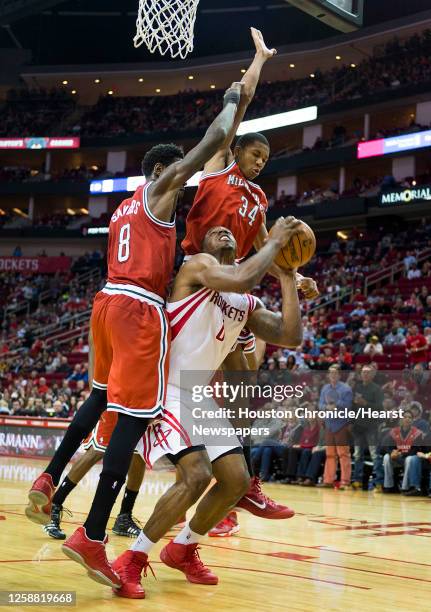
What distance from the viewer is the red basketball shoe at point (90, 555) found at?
3.98 m

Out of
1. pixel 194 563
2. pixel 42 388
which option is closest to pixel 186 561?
pixel 194 563

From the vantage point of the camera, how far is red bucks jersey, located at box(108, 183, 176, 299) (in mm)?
4504

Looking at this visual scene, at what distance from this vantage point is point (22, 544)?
5656 mm

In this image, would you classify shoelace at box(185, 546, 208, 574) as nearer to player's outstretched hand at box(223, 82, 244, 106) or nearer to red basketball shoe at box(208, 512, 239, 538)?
red basketball shoe at box(208, 512, 239, 538)

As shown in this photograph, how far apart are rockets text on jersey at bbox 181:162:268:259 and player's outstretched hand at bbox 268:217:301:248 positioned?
834 mm

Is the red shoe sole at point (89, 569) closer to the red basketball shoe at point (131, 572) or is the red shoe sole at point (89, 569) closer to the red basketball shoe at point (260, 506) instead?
the red basketball shoe at point (131, 572)

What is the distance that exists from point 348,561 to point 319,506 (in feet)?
13.9

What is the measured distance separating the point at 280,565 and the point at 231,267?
2.10m

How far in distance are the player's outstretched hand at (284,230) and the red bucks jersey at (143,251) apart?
1.91 ft

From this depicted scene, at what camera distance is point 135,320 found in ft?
14.3

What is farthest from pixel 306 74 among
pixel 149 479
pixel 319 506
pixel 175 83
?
pixel 319 506

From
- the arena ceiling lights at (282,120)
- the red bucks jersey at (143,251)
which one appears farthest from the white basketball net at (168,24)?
the arena ceiling lights at (282,120)

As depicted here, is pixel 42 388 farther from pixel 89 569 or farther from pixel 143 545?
pixel 89 569

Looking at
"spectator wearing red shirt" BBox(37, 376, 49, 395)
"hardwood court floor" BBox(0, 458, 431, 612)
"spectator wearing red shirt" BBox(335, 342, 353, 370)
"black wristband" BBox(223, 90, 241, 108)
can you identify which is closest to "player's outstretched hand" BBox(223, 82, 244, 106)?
"black wristband" BBox(223, 90, 241, 108)
